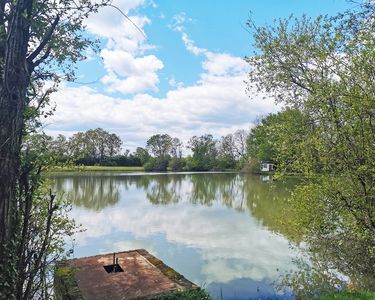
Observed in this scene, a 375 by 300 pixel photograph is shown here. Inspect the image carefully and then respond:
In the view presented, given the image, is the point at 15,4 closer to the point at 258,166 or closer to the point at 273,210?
the point at 273,210

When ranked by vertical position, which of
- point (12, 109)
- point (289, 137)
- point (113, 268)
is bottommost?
point (113, 268)

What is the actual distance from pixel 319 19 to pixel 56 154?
628 cm

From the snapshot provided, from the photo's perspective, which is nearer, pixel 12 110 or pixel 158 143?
pixel 12 110

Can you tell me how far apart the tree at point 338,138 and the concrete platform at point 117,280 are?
3189mm

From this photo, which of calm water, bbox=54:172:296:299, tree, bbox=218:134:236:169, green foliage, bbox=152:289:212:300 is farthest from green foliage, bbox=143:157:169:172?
green foliage, bbox=152:289:212:300

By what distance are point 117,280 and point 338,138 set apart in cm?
506

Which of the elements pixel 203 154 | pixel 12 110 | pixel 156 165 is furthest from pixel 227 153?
pixel 12 110

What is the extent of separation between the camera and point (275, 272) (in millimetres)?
8711

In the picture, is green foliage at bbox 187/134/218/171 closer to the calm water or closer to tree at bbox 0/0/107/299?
the calm water

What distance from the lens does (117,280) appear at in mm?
6082

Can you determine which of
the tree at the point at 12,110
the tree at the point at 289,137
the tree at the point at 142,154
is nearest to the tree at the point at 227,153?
the tree at the point at 142,154

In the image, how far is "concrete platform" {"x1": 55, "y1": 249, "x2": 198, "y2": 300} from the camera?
548 cm

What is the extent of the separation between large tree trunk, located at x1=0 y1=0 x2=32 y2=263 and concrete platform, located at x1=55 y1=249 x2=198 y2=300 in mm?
2260

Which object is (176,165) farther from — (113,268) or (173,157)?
(113,268)
